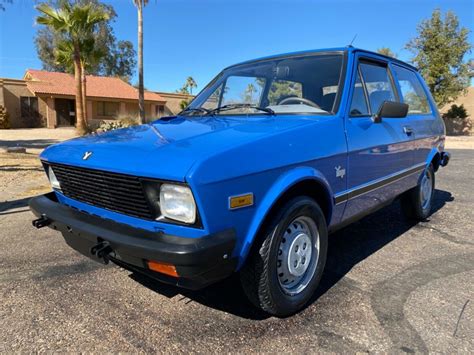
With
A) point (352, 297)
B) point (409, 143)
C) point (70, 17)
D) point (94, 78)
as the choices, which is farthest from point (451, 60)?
point (94, 78)

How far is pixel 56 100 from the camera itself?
29.2m

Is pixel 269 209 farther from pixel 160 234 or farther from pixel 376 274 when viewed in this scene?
pixel 376 274

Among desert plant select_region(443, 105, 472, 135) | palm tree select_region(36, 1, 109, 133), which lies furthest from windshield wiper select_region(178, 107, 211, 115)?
desert plant select_region(443, 105, 472, 135)

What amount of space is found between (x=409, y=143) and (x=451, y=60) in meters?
24.8

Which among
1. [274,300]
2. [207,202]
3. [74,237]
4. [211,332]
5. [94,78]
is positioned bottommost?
[211,332]

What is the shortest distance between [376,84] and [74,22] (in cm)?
1678

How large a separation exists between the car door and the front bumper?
4.33 ft

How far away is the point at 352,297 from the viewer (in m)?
2.83

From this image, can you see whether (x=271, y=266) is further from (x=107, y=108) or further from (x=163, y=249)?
(x=107, y=108)

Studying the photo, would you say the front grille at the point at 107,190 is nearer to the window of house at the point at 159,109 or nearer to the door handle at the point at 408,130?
the door handle at the point at 408,130

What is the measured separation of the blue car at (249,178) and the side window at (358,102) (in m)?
0.01

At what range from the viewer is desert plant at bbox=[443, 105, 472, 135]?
91.6ft

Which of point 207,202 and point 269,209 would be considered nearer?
point 207,202

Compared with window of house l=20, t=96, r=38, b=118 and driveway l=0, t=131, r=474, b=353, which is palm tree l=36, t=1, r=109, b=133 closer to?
window of house l=20, t=96, r=38, b=118
